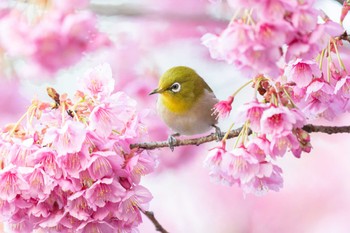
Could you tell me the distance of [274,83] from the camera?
2.50ft

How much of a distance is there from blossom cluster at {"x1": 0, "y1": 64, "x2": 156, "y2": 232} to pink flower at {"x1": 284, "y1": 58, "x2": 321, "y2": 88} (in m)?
0.20

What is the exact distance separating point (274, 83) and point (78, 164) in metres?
0.24

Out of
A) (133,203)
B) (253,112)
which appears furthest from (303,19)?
(133,203)

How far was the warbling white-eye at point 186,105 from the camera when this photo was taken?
3.40ft

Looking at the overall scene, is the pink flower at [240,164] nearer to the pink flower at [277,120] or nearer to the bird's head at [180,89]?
the pink flower at [277,120]

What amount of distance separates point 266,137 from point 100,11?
56cm

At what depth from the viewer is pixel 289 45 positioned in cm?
65

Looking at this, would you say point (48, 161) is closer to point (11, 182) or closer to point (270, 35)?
point (11, 182)

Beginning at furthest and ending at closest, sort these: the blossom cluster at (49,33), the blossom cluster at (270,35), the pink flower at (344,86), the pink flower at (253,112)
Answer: the blossom cluster at (49,33) → the pink flower at (344,86) → the pink flower at (253,112) → the blossom cluster at (270,35)

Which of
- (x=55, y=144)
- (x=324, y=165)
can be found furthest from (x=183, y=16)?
(x=55, y=144)

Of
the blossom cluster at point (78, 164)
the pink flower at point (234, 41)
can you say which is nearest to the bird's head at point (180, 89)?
the blossom cluster at point (78, 164)

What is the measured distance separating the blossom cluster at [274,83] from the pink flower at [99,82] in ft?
0.52

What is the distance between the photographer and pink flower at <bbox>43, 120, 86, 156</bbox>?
80cm

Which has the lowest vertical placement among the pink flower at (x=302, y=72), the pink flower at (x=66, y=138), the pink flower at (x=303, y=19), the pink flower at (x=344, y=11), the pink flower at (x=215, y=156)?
the pink flower at (x=215, y=156)
